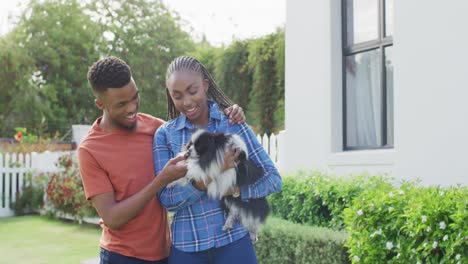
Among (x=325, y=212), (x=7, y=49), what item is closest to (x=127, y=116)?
(x=325, y=212)

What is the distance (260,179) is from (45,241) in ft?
→ 27.6

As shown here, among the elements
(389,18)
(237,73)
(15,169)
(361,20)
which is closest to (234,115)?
(389,18)

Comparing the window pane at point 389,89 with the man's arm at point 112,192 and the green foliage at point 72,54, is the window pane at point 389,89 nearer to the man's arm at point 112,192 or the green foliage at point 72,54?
the man's arm at point 112,192

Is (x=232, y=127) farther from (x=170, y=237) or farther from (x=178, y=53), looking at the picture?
(x=178, y=53)

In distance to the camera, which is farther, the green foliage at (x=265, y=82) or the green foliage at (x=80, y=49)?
the green foliage at (x=80, y=49)

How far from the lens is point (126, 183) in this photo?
2564mm

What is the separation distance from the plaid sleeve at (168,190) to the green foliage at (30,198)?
480 inches

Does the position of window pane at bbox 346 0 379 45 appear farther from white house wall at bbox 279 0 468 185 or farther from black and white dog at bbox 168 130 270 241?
black and white dog at bbox 168 130 270 241

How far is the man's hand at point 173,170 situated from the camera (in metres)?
2.31

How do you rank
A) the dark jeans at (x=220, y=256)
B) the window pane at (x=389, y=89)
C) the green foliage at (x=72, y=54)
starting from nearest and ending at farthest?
the dark jeans at (x=220, y=256), the window pane at (x=389, y=89), the green foliage at (x=72, y=54)

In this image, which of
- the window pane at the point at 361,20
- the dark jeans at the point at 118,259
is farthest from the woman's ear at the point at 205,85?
the window pane at the point at 361,20

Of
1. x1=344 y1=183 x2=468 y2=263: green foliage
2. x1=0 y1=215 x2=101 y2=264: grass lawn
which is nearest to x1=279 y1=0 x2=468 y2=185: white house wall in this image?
x1=344 y1=183 x2=468 y2=263: green foliage

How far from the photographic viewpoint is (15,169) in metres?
14.1

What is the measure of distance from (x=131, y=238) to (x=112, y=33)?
1269 inches
